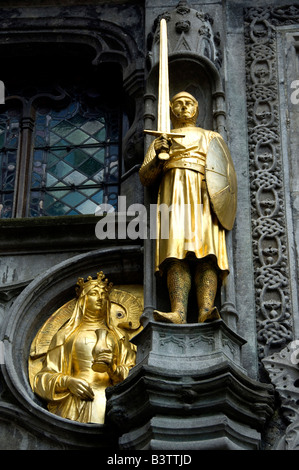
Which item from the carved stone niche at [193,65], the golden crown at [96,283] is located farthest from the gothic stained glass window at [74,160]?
the golden crown at [96,283]

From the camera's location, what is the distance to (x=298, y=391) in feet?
30.8

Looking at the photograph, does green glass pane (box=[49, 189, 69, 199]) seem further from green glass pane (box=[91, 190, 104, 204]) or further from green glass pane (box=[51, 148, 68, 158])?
green glass pane (box=[51, 148, 68, 158])

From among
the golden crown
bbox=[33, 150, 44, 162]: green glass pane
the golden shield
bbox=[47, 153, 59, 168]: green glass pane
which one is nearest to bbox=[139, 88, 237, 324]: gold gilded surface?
the golden shield

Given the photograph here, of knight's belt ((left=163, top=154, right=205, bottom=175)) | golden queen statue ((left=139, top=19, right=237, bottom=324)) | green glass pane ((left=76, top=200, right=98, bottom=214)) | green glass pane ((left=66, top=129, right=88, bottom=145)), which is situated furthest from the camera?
green glass pane ((left=66, top=129, right=88, bottom=145))

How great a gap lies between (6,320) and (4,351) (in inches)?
15.5

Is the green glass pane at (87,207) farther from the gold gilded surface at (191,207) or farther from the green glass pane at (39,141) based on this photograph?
the gold gilded surface at (191,207)

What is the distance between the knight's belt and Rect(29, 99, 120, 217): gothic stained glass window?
4.98 feet

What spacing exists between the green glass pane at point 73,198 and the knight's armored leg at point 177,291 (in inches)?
89.6

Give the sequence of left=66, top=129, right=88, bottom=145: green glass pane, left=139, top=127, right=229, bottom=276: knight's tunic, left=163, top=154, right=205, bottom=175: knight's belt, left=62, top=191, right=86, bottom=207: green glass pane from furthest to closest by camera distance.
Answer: left=66, top=129, right=88, bottom=145: green glass pane
left=62, top=191, right=86, bottom=207: green glass pane
left=163, top=154, right=205, bottom=175: knight's belt
left=139, top=127, right=229, bottom=276: knight's tunic

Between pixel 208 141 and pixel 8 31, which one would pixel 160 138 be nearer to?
pixel 208 141

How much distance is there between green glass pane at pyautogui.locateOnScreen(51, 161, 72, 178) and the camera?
1210 centimetres

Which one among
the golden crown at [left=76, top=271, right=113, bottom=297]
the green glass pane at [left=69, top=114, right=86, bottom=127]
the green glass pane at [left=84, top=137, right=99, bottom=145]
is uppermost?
the green glass pane at [left=69, top=114, right=86, bottom=127]

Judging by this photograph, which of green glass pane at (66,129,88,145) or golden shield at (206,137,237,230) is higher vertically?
green glass pane at (66,129,88,145)

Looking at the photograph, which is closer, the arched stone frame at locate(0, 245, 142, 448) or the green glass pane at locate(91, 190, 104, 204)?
the arched stone frame at locate(0, 245, 142, 448)
